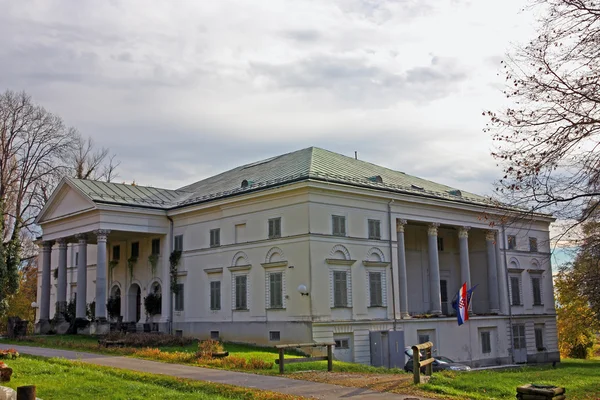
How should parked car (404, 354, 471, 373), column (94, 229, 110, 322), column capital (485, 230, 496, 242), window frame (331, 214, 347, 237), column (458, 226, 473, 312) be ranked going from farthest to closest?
column capital (485, 230, 496, 242)
column (458, 226, 473, 312)
column (94, 229, 110, 322)
window frame (331, 214, 347, 237)
parked car (404, 354, 471, 373)

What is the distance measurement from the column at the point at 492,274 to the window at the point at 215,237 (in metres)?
18.6

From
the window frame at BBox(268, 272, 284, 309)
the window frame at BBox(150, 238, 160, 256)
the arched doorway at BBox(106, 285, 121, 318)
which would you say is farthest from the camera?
the arched doorway at BBox(106, 285, 121, 318)

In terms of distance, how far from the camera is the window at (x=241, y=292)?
119 feet

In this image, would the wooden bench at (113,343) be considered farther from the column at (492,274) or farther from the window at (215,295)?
the column at (492,274)

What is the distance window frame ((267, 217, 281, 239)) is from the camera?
34.6 metres

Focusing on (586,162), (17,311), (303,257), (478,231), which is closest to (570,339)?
(478,231)

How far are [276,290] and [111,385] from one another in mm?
17190

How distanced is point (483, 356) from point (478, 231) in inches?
359

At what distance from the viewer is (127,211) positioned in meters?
→ 39.9

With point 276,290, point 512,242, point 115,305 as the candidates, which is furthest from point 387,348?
point 115,305

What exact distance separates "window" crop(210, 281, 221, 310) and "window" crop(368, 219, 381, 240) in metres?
9.42

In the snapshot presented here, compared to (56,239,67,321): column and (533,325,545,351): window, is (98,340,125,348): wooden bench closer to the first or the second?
(56,239,67,321): column

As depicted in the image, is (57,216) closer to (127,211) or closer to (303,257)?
(127,211)

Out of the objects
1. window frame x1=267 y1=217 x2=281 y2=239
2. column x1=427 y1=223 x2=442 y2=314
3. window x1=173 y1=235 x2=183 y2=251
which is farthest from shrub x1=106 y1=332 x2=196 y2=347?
column x1=427 y1=223 x2=442 y2=314
